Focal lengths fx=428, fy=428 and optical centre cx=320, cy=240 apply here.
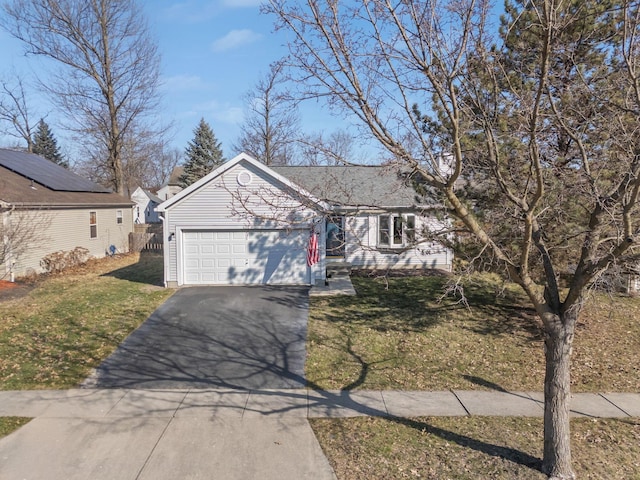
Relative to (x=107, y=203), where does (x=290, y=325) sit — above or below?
below

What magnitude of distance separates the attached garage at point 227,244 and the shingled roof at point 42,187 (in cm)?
642

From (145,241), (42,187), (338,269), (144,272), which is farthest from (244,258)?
(145,241)

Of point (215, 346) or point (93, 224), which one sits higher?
point (93, 224)

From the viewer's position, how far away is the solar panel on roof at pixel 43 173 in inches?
759

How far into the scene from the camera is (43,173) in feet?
67.9

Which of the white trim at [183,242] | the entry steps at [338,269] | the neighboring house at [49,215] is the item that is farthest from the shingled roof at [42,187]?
the entry steps at [338,269]

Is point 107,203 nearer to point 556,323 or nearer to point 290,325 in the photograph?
point 290,325

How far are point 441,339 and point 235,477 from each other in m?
5.70

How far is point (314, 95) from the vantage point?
493 centimetres

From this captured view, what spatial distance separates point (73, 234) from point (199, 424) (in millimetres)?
16913

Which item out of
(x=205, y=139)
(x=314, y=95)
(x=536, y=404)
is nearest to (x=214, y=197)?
(x=314, y=95)

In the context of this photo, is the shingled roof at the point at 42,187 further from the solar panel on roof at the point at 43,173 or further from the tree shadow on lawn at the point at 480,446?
the tree shadow on lawn at the point at 480,446

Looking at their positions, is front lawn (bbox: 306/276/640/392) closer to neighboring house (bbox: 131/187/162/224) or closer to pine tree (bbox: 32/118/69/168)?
neighboring house (bbox: 131/187/162/224)

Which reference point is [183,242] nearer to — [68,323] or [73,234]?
[68,323]
